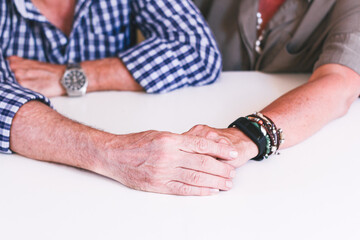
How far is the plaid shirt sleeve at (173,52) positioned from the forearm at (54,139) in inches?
13.7

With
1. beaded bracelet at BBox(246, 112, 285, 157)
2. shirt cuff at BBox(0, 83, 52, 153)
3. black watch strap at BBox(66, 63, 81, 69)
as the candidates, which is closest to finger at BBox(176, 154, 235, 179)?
beaded bracelet at BBox(246, 112, 285, 157)

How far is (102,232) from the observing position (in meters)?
0.60

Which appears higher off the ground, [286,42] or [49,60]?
[286,42]

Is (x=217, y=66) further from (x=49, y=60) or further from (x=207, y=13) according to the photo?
(x=49, y=60)

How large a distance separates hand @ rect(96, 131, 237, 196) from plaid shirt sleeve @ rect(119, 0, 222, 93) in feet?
1.33

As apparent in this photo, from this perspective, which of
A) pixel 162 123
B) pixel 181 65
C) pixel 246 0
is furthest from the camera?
pixel 246 0

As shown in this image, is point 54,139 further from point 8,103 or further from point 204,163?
point 204,163

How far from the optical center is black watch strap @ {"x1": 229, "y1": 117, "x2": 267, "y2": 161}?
0.80 m

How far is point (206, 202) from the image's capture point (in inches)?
26.9

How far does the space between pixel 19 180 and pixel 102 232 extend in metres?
0.23

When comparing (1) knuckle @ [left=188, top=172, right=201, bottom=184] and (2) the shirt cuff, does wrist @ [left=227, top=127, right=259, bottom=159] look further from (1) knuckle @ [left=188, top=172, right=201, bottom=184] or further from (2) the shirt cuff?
(2) the shirt cuff

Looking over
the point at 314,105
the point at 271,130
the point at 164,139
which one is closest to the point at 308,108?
the point at 314,105

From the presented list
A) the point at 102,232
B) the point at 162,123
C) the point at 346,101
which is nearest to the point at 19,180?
the point at 102,232

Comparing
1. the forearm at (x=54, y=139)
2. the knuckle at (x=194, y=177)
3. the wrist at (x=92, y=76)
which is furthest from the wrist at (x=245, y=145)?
the wrist at (x=92, y=76)
